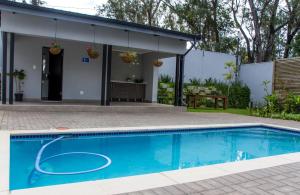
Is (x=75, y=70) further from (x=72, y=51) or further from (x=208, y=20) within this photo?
(x=208, y=20)

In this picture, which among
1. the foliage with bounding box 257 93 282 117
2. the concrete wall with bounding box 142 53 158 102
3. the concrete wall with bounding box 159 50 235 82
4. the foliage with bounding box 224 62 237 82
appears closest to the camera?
the foliage with bounding box 257 93 282 117

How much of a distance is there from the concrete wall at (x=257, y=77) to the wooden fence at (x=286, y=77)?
75 centimetres

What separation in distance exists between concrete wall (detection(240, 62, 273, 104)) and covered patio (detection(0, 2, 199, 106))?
22.9 ft

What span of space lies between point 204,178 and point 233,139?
4847mm

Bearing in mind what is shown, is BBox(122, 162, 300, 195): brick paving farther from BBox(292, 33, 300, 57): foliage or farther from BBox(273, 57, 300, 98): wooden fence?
BBox(292, 33, 300, 57): foliage

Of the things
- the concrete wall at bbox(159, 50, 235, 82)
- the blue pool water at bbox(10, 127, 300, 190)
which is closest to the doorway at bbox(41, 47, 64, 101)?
the concrete wall at bbox(159, 50, 235, 82)

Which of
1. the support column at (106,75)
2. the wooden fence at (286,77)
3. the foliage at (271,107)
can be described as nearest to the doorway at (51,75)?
the support column at (106,75)

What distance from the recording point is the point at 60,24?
Result: 10.4 m

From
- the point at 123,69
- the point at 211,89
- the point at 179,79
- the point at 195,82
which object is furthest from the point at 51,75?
the point at 211,89

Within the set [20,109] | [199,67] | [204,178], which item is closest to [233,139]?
[204,178]

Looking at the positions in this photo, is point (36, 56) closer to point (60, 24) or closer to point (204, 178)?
point (60, 24)

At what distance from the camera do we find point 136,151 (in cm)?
628

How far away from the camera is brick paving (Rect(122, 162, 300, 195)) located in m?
3.14

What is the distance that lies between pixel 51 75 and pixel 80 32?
2682 millimetres
